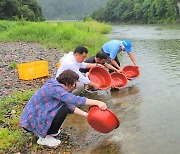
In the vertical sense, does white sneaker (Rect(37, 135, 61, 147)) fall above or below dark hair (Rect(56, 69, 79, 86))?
below

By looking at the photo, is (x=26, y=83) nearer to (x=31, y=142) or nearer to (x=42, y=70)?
(x=42, y=70)

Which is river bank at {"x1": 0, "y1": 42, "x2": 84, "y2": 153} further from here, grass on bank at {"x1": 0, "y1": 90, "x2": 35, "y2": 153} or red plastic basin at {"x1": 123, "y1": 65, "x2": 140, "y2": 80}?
red plastic basin at {"x1": 123, "y1": 65, "x2": 140, "y2": 80}

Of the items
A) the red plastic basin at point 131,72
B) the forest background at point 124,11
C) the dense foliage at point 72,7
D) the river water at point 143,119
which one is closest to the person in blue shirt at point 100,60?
the river water at point 143,119

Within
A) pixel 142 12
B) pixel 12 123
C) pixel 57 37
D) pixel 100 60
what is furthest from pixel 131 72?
pixel 142 12

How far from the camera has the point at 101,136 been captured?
467 centimetres

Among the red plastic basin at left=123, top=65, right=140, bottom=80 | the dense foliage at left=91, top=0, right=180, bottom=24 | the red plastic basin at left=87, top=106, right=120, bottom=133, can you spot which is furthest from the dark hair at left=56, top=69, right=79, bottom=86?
the dense foliage at left=91, top=0, right=180, bottom=24

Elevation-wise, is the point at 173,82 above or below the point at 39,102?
below

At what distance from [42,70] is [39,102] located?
3.84m

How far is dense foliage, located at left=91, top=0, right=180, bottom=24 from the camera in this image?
6375 centimetres

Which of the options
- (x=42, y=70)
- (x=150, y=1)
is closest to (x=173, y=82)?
(x=42, y=70)

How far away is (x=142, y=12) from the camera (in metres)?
78.4

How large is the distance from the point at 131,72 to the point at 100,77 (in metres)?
1.38

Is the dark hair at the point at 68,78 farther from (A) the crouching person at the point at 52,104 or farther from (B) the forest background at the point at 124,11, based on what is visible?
(B) the forest background at the point at 124,11

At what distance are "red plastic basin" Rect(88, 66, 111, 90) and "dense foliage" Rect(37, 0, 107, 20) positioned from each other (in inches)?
5961
